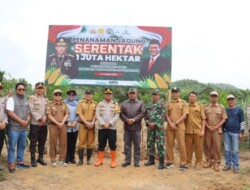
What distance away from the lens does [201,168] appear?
7000mm

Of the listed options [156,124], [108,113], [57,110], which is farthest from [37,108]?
[156,124]

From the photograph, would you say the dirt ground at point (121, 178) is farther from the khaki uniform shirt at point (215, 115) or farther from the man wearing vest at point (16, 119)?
the khaki uniform shirt at point (215, 115)

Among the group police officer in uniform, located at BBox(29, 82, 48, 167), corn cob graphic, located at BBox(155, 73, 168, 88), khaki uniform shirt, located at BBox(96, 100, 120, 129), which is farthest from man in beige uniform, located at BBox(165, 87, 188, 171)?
police officer in uniform, located at BBox(29, 82, 48, 167)

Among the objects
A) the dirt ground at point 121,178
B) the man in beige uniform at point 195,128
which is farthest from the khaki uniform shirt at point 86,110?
the man in beige uniform at point 195,128

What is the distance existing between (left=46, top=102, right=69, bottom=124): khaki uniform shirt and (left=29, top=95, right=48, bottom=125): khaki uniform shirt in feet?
0.44

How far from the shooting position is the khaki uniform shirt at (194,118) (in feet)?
22.9

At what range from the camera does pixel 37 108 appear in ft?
22.0

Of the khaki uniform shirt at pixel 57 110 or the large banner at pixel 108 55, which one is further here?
the large banner at pixel 108 55

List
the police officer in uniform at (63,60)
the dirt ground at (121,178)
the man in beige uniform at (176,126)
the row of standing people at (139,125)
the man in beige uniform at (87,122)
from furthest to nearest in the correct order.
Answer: the police officer in uniform at (63,60)
the man in beige uniform at (87,122)
the man in beige uniform at (176,126)
the row of standing people at (139,125)
the dirt ground at (121,178)

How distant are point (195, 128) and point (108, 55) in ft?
10.4

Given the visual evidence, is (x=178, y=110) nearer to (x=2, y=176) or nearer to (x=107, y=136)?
(x=107, y=136)

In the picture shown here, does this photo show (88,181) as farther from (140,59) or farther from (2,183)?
(140,59)

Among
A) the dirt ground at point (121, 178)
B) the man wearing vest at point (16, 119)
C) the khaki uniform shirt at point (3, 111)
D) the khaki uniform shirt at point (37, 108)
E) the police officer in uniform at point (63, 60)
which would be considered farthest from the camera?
the police officer in uniform at point (63, 60)

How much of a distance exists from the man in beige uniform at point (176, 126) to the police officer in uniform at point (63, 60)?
3.00 meters
